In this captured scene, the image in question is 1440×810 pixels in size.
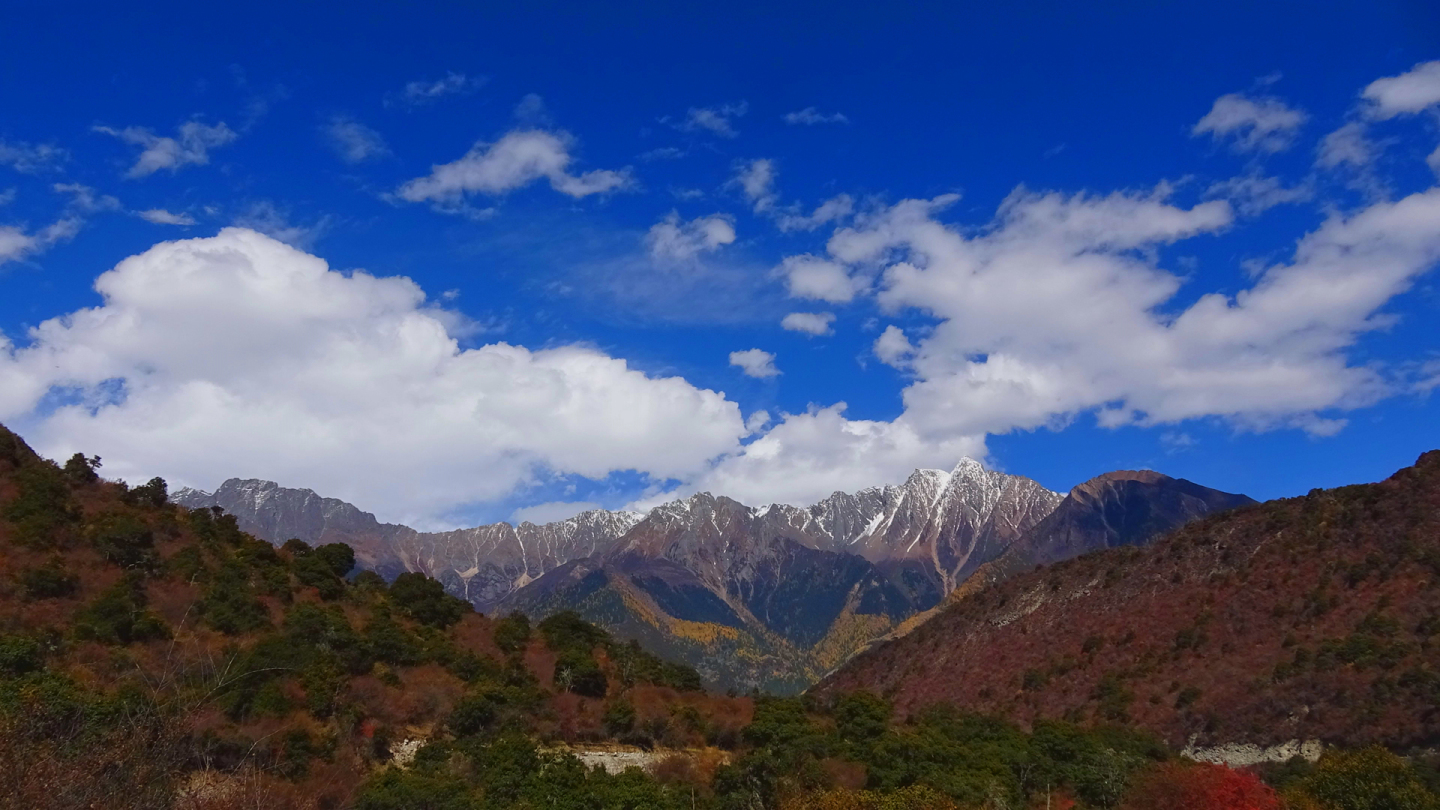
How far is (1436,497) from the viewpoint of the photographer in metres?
75.6

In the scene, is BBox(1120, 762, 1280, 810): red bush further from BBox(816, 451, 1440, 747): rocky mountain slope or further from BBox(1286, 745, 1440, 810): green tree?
BBox(816, 451, 1440, 747): rocky mountain slope

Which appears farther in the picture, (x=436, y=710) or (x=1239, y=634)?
(x=1239, y=634)

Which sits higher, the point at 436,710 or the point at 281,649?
the point at 281,649

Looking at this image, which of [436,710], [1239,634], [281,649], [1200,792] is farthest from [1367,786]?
[281,649]

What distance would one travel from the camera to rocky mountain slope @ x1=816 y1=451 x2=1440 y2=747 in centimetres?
6062

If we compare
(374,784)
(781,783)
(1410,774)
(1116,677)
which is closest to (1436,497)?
(1116,677)

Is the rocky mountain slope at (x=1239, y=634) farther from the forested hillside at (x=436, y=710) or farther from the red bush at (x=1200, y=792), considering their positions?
the red bush at (x=1200, y=792)

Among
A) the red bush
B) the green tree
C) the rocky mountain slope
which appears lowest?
the red bush

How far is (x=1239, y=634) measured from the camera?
74500 mm

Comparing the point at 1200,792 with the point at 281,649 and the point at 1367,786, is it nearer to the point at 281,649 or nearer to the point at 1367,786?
the point at 1367,786

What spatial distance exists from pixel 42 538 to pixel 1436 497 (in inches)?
3983

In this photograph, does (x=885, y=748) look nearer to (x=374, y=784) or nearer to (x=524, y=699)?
(x=524, y=699)

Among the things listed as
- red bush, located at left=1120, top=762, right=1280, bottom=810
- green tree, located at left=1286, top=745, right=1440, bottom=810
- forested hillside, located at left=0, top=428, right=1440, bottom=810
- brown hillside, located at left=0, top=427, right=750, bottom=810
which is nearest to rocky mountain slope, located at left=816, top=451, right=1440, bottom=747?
forested hillside, located at left=0, top=428, right=1440, bottom=810

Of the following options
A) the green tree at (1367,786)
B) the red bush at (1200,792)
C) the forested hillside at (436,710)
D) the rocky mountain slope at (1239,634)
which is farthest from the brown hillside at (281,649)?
the rocky mountain slope at (1239,634)
